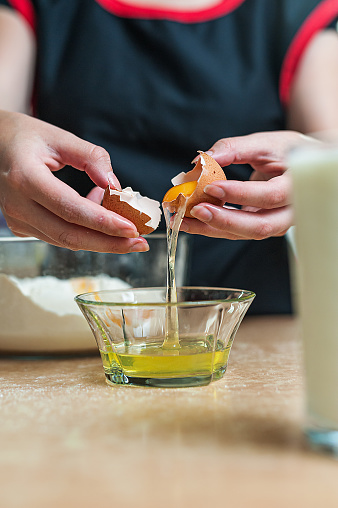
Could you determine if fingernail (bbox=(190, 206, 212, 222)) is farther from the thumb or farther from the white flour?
the white flour

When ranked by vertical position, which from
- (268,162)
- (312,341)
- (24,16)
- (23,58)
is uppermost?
(24,16)

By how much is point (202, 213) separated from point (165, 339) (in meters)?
0.18

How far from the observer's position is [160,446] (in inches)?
20.6

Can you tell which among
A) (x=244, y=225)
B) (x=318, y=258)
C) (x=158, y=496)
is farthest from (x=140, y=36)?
(x=158, y=496)

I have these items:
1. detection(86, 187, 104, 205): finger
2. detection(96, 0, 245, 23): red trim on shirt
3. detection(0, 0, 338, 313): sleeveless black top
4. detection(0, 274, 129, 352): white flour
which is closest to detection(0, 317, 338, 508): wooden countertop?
detection(0, 274, 129, 352): white flour

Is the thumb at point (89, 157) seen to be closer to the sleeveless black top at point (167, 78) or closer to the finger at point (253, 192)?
the finger at point (253, 192)

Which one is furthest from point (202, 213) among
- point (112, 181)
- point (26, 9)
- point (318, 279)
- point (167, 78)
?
point (26, 9)

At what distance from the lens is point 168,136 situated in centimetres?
140

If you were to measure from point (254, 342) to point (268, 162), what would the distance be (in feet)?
1.09

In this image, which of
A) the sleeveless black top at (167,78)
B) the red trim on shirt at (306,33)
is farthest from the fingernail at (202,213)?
the red trim on shirt at (306,33)

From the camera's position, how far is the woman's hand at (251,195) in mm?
802

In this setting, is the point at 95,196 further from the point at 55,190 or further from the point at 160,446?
the point at 160,446

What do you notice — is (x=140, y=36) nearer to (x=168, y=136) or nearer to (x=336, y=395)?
(x=168, y=136)

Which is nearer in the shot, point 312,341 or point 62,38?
point 312,341
